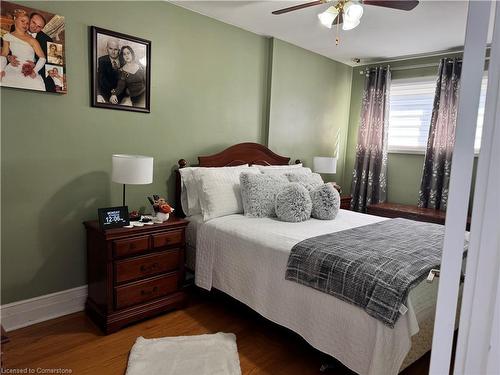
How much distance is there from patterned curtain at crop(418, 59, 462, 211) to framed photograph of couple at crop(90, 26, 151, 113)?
129 inches

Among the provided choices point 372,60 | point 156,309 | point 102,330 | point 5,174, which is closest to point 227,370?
point 156,309

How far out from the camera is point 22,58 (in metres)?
2.12

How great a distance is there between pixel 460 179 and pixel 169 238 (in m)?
2.25

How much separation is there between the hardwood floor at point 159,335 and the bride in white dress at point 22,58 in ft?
5.51

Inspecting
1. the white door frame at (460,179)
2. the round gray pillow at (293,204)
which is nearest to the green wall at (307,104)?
the round gray pillow at (293,204)

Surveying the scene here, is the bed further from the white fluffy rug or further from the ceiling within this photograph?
the ceiling

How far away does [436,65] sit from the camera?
3.96 meters

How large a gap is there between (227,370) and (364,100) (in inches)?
153

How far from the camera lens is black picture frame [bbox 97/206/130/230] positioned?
2.23m

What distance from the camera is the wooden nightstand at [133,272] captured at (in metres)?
2.23

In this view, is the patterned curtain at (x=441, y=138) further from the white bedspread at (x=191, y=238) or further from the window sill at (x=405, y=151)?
the white bedspread at (x=191, y=238)

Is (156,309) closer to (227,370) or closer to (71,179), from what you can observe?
(227,370)

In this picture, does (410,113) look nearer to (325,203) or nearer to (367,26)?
(367,26)

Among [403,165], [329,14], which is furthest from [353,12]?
[403,165]
